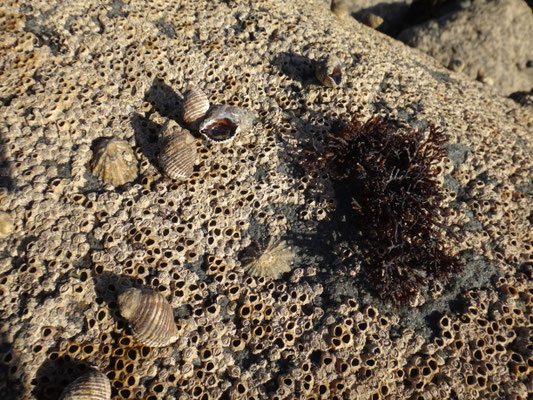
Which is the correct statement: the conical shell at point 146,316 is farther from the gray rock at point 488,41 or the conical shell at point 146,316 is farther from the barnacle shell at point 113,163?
the gray rock at point 488,41

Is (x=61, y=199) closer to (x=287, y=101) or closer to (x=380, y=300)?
(x=287, y=101)

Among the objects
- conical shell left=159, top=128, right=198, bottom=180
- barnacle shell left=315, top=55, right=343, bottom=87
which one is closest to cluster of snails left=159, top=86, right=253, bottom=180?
conical shell left=159, top=128, right=198, bottom=180

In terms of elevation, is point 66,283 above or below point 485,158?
below

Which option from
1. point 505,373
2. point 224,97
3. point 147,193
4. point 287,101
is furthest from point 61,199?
point 505,373

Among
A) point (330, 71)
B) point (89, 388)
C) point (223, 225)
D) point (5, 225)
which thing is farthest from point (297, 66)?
point (89, 388)

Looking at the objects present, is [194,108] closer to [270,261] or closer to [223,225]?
[223,225]

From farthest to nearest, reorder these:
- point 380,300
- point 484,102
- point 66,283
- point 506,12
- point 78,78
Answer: point 506,12, point 484,102, point 78,78, point 380,300, point 66,283

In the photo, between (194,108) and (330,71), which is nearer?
(194,108)
